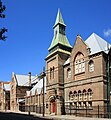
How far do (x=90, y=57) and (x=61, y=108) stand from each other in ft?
39.5

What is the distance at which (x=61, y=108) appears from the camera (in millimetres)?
47344

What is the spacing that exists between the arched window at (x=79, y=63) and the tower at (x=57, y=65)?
4828 mm

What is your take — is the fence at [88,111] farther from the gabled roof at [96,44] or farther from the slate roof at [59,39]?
the slate roof at [59,39]

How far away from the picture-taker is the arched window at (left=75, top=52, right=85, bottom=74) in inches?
1711

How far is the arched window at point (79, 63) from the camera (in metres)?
43.5

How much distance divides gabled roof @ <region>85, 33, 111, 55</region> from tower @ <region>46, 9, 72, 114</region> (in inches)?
282

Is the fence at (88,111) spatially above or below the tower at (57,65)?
below

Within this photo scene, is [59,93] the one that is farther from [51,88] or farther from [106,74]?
[106,74]

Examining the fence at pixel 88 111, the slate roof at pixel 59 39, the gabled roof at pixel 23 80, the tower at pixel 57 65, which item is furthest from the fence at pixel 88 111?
the gabled roof at pixel 23 80

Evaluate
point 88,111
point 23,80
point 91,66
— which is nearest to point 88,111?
point 88,111

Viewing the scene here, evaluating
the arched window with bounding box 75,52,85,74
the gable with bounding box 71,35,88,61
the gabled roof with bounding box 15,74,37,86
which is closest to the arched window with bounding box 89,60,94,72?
the gable with bounding box 71,35,88,61

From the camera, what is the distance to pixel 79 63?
44312 millimetres

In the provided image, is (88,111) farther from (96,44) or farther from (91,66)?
(96,44)

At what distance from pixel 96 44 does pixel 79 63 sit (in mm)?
4472
